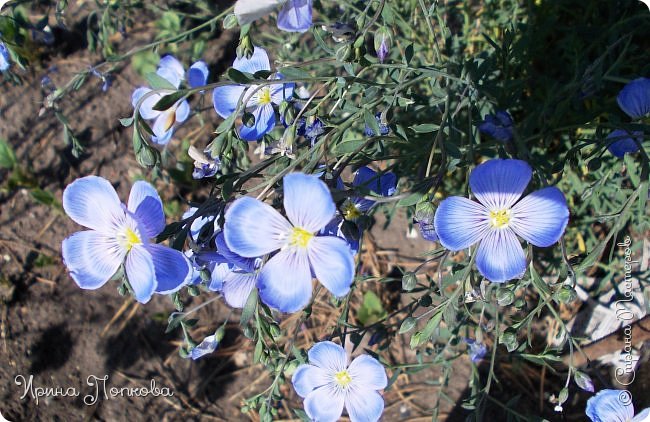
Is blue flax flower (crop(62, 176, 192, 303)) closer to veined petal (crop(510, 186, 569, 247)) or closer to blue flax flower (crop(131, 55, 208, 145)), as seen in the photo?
blue flax flower (crop(131, 55, 208, 145))

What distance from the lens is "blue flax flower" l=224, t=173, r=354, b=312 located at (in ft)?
4.80

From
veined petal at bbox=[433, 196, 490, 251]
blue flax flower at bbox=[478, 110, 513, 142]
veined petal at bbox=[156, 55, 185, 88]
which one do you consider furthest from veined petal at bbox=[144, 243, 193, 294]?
veined petal at bbox=[156, 55, 185, 88]

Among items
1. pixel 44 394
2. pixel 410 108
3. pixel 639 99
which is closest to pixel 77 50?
pixel 44 394

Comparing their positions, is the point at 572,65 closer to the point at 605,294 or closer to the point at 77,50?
the point at 605,294

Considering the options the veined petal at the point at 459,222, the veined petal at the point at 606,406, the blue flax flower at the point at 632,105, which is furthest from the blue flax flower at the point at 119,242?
the blue flax flower at the point at 632,105

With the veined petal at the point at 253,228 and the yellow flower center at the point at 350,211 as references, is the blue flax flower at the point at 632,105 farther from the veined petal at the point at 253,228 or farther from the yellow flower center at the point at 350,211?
the veined petal at the point at 253,228

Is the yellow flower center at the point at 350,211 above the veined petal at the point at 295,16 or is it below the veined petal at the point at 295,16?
below

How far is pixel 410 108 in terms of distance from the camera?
8.27 feet

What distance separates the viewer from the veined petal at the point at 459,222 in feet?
5.29

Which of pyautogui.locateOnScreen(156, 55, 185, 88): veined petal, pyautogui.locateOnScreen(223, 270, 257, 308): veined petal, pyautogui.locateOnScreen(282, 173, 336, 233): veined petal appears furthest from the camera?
pyautogui.locateOnScreen(156, 55, 185, 88): veined petal

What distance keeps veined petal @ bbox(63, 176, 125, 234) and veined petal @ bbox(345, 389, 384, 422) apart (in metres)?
1.07

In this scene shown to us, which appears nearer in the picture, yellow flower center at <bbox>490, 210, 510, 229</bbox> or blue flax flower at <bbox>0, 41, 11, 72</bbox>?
yellow flower center at <bbox>490, 210, 510, 229</bbox>

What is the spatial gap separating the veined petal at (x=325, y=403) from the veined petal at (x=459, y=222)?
838 mm

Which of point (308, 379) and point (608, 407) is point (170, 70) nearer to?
point (308, 379)
